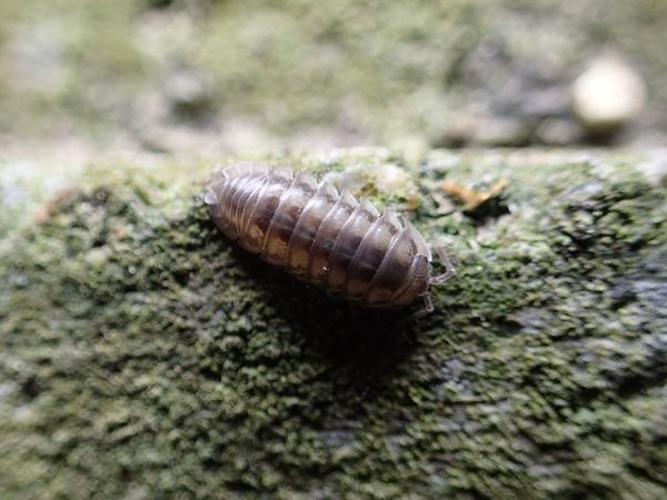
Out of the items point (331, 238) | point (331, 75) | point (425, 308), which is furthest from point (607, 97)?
point (331, 238)

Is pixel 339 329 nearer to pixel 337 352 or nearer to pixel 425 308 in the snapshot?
pixel 337 352

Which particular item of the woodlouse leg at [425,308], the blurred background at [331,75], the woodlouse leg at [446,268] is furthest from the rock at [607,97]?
the woodlouse leg at [425,308]

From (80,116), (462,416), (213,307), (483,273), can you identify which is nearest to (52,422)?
(213,307)

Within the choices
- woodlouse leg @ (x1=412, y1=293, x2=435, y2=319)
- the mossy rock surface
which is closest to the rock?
the mossy rock surface

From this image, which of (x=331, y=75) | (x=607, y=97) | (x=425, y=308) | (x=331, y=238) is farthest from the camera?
(x=331, y=75)

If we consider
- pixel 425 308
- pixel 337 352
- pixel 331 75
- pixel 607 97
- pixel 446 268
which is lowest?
pixel 337 352

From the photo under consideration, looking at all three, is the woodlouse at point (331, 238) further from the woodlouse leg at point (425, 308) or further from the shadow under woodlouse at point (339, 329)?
the shadow under woodlouse at point (339, 329)
